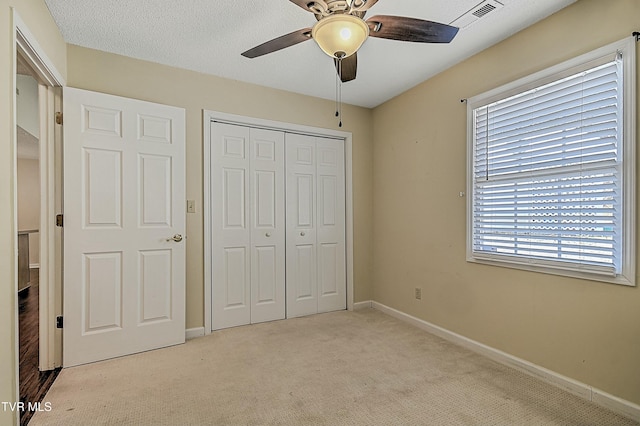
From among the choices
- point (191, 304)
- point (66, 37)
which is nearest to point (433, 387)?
point (191, 304)

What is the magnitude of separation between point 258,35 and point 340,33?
3.54ft

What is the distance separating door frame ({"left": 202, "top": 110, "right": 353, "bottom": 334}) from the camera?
3.08 metres

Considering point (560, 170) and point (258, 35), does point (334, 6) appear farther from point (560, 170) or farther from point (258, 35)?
point (560, 170)

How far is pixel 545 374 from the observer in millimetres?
2188

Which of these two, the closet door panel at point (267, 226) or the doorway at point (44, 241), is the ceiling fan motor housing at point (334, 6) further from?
the closet door panel at point (267, 226)

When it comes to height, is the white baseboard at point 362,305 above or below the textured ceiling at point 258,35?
below

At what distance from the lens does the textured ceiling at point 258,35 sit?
81.3 inches

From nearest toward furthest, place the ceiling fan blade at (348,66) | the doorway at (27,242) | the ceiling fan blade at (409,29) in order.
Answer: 1. the ceiling fan blade at (409,29)
2. the ceiling fan blade at (348,66)
3. the doorway at (27,242)

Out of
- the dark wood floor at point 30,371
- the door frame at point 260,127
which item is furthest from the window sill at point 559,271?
the dark wood floor at point 30,371

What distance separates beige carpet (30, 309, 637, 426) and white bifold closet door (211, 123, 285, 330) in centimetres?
51

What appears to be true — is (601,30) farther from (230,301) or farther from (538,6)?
(230,301)

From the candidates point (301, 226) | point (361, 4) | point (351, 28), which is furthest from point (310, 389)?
point (361, 4)

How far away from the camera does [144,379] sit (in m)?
2.21

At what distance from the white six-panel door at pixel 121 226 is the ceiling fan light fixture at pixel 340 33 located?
1.77 m
